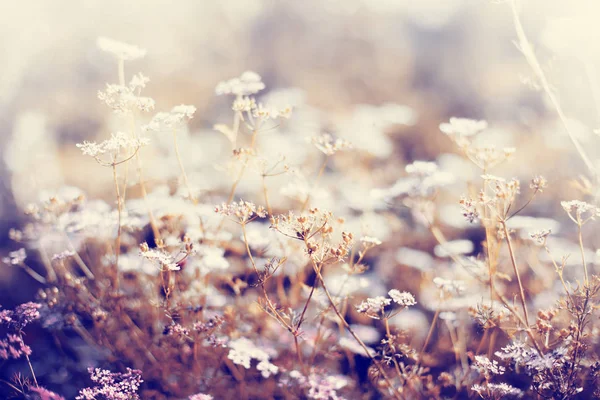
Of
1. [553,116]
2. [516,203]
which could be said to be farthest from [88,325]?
[553,116]

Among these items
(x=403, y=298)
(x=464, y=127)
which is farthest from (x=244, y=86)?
(x=403, y=298)

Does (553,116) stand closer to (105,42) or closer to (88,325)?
(105,42)

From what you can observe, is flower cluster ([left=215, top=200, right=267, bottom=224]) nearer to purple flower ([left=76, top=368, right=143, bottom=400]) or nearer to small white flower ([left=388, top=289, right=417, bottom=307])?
small white flower ([left=388, top=289, right=417, bottom=307])

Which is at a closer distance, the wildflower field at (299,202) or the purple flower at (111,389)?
the purple flower at (111,389)

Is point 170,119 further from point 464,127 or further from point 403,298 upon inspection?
point 464,127

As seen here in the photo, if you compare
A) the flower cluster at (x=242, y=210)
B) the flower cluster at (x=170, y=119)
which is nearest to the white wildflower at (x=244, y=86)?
the flower cluster at (x=170, y=119)

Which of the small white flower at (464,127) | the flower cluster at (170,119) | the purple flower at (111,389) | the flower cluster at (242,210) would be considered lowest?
the purple flower at (111,389)

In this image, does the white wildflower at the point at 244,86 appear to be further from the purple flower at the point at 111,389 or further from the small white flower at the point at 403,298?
the purple flower at the point at 111,389
